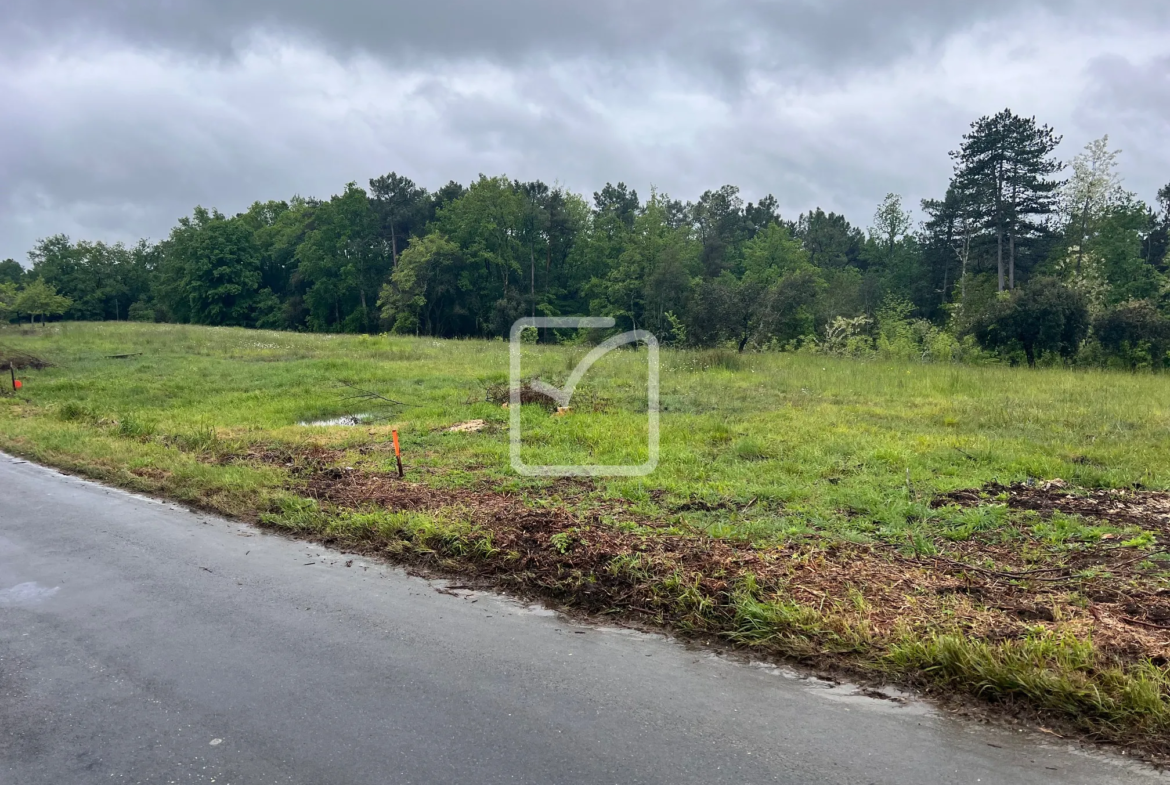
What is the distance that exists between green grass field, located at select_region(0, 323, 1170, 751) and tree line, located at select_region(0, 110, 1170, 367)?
10.9 metres

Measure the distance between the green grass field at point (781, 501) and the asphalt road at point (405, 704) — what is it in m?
0.41

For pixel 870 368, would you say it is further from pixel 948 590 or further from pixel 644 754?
pixel 644 754

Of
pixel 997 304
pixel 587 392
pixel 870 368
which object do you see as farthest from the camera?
pixel 997 304

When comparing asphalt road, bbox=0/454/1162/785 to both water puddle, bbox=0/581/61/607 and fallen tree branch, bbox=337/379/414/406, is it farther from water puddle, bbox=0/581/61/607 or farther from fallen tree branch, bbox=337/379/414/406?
fallen tree branch, bbox=337/379/414/406

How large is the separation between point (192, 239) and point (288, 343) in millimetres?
41068

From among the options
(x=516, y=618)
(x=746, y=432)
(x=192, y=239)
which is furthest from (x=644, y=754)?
(x=192, y=239)

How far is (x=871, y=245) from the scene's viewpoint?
5766 centimetres

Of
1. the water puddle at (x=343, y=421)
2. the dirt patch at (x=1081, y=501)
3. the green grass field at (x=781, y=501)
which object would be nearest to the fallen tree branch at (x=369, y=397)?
the green grass field at (x=781, y=501)

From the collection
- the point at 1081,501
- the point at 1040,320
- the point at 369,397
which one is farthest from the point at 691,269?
the point at 1081,501

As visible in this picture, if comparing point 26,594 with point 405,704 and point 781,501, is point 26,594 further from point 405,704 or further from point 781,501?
point 781,501

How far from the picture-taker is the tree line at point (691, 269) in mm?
25531

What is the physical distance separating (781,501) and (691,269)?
46181mm

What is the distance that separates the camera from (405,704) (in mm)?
3328

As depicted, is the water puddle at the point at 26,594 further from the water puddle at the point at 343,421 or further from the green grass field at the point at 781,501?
the water puddle at the point at 343,421
